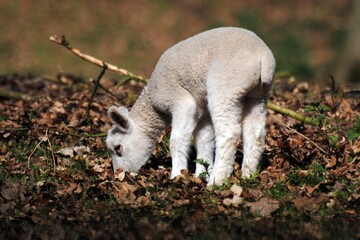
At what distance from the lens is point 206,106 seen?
7.53 metres

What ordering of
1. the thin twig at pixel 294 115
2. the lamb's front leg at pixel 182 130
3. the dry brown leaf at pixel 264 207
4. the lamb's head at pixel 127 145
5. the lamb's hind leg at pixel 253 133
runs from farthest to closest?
the thin twig at pixel 294 115 < the lamb's head at pixel 127 145 < the lamb's front leg at pixel 182 130 < the lamb's hind leg at pixel 253 133 < the dry brown leaf at pixel 264 207

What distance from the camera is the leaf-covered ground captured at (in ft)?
19.5

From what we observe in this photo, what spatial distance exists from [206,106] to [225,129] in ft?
2.21


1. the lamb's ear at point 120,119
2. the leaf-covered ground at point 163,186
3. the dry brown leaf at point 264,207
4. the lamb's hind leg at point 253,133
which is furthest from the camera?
the lamb's ear at point 120,119

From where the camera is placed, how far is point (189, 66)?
7289mm

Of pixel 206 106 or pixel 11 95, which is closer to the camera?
pixel 206 106

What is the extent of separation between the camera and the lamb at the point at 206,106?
6.91 m

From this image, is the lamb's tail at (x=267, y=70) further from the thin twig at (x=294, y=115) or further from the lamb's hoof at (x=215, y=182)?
the thin twig at (x=294, y=115)

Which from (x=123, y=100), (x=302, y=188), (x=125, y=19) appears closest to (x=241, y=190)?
(x=302, y=188)

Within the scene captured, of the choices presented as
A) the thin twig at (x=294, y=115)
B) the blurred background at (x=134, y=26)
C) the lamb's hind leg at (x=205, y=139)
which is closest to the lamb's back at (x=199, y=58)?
the lamb's hind leg at (x=205, y=139)

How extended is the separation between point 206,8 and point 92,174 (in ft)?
A: 73.4

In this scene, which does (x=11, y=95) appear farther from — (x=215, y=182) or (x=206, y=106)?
(x=215, y=182)

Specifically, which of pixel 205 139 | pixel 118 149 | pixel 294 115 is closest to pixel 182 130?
pixel 205 139

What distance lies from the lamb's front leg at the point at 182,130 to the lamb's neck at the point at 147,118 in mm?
458
